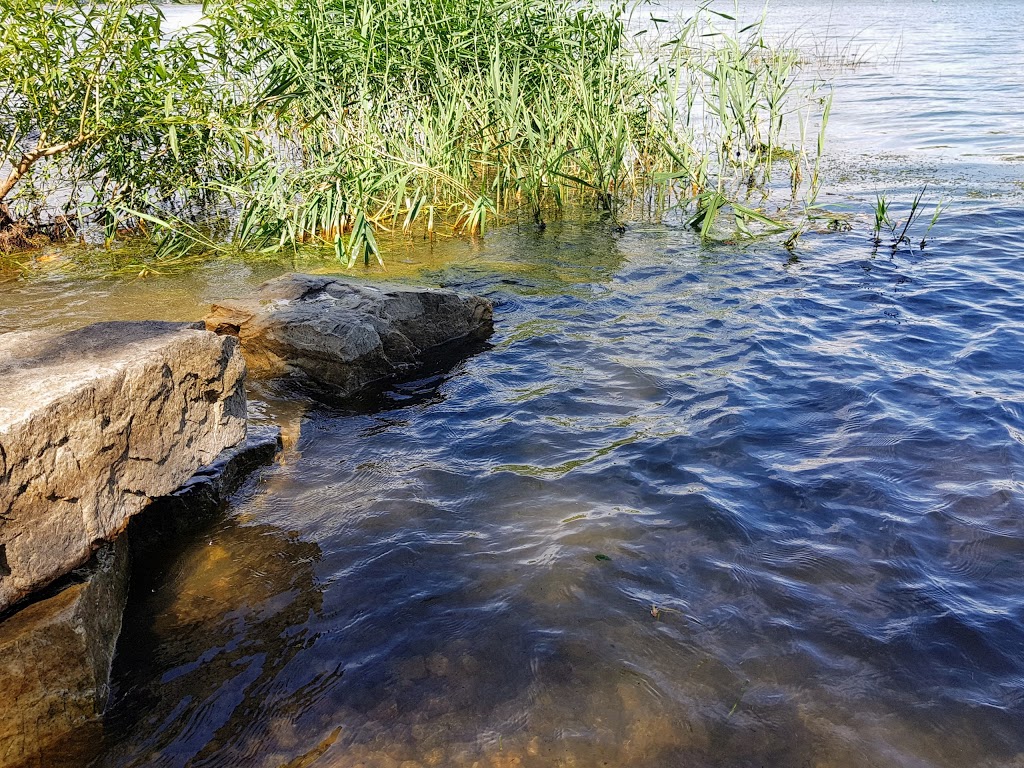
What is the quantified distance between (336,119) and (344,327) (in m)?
3.11

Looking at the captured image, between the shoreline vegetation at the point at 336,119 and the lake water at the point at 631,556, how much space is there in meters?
1.54

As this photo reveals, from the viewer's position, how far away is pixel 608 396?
437 cm

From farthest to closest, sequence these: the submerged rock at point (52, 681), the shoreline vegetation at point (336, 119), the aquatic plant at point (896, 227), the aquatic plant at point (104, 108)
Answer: the aquatic plant at point (896, 227)
the shoreline vegetation at point (336, 119)
the aquatic plant at point (104, 108)
the submerged rock at point (52, 681)

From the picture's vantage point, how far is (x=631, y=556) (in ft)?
9.89

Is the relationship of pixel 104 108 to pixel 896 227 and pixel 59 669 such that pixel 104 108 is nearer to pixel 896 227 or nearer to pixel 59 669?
pixel 59 669

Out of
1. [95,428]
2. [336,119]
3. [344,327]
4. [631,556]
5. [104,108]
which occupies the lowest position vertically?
[631,556]

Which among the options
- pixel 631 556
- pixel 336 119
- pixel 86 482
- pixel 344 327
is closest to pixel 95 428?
pixel 86 482

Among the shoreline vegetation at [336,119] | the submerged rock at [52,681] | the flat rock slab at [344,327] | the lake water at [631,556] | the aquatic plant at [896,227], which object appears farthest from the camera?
the aquatic plant at [896,227]

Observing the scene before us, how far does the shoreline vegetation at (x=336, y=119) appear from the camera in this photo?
641 centimetres

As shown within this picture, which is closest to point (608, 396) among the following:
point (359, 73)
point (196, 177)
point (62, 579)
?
point (62, 579)

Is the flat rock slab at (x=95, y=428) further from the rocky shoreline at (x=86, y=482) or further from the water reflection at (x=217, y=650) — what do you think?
the water reflection at (x=217, y=650)

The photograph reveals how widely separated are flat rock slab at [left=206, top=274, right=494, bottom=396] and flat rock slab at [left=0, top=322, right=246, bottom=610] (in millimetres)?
1408

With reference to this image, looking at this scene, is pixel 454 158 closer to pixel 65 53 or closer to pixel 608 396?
pixel 65 53

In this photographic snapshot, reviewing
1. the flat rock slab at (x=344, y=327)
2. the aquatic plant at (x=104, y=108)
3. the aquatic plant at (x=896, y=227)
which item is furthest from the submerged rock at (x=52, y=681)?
the aquatic plant at (x=896, y=227)
